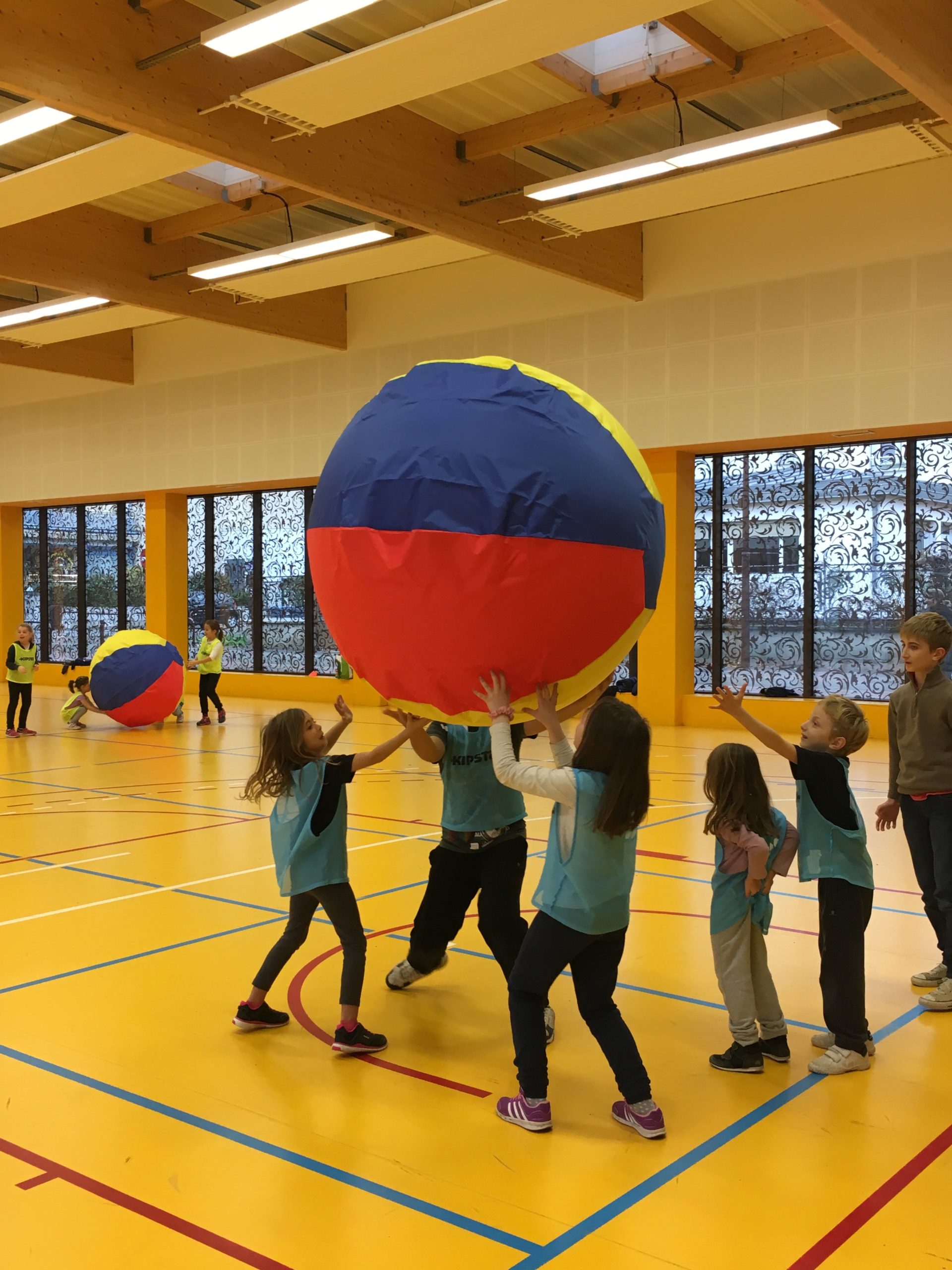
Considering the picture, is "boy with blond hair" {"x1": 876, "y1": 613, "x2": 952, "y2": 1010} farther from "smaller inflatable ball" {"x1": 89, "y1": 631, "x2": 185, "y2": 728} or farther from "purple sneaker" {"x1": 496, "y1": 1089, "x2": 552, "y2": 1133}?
"smaller inflatable ball" {"x1": 89, "y1": 631, "x2": 185, "y2": 728}

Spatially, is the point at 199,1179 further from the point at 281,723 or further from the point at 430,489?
the point at 430,489

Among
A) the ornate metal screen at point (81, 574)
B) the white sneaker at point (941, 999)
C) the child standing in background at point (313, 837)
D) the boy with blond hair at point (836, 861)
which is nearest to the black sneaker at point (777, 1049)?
the boy with blond hair at point (836, 861)

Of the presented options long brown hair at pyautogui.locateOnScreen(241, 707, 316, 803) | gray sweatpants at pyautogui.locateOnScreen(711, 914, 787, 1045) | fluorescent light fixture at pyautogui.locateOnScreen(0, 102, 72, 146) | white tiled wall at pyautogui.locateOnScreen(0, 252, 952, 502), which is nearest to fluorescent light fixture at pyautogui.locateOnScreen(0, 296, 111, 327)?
white tiled wall at pyautogui.locateOnScreen(0, 252, 952, 502)

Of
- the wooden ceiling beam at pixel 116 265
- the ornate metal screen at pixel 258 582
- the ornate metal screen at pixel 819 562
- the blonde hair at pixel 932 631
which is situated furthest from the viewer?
the ornate metal screen at pixel 258 582

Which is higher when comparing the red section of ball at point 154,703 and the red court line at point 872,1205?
the red section of ball at point 154,703

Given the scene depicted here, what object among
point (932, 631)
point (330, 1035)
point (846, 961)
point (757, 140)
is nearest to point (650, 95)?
point (757, 140)

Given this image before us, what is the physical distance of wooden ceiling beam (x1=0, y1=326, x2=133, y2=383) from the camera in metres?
17.6

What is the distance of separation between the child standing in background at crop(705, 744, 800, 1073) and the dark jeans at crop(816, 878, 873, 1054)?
171 mm

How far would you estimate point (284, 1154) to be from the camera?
311cm

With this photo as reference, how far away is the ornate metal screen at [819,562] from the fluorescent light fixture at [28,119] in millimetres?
8692

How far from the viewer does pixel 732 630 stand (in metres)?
14.7

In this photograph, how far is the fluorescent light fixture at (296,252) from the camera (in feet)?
37.5

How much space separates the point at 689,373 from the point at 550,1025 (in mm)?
10597

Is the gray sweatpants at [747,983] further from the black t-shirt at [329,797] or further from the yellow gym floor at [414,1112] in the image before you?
the black t-shirt at [329,797]
